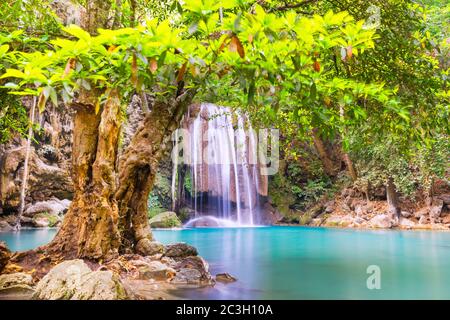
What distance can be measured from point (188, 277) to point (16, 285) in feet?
6.71

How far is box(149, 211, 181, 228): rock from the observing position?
59.6ft

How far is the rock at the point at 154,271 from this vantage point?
16.5 ft

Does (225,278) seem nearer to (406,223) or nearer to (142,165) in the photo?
(142,165)

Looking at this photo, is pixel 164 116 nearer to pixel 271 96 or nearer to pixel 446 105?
pixel 271 96

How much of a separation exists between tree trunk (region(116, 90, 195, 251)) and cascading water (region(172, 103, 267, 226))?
51.8 ft

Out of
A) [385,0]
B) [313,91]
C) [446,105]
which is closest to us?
[313,91]

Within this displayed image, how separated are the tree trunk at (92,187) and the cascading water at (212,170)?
16495mm

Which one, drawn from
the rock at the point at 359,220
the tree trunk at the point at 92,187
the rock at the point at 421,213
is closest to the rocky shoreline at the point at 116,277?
the tree trunk at the point at 92,187

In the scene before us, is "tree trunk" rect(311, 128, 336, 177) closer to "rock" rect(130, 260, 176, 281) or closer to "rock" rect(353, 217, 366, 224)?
"rock" rect(353, 217, 366, 224)

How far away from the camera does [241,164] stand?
22734mm

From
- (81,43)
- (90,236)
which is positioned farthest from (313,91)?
(90,236)

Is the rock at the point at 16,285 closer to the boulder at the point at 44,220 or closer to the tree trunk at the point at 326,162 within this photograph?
the boulder at the point at 44,220
